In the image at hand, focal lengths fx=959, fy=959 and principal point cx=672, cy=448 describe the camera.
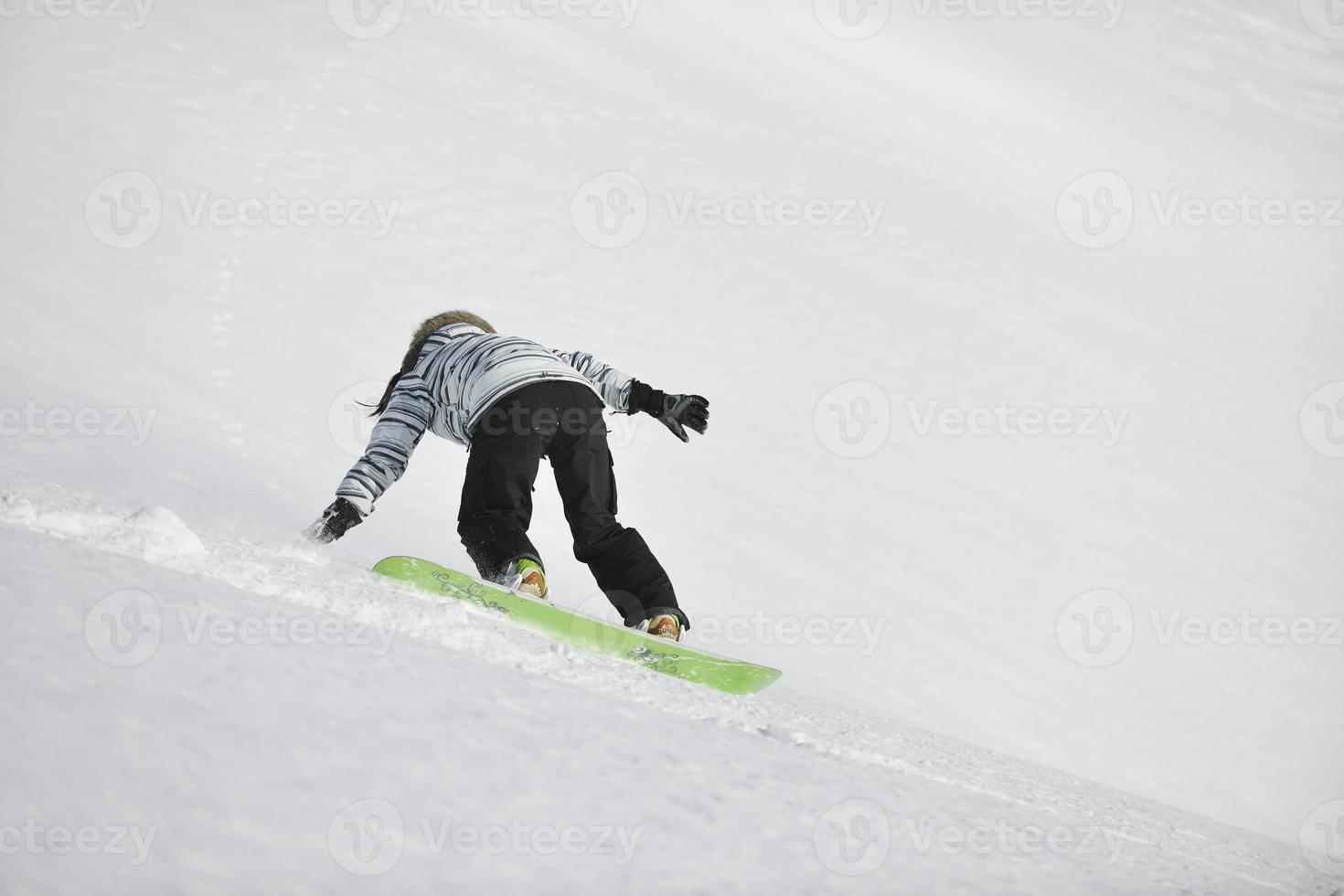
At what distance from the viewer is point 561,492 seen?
3.06m

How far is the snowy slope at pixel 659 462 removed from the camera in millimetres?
1243

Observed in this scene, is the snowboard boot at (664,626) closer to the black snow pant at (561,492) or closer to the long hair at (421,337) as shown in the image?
the black snow pant at (561,492)

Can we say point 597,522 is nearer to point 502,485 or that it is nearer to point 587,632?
point 502,485

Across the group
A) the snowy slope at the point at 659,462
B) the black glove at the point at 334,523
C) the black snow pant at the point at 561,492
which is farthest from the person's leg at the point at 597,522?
the snowy slope at the point at 659,462

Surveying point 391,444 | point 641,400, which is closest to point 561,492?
point 641,400

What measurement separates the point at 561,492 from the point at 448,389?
19.0 inches

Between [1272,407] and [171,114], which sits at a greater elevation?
[1272,407]

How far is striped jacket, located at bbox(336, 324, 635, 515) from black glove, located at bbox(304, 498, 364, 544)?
6 centimetres

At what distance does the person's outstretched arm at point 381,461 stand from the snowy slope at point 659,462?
0.52ft

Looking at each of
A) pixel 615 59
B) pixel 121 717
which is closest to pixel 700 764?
pixel 121 717

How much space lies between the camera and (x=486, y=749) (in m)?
1.28

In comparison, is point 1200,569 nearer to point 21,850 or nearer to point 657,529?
point 657,529

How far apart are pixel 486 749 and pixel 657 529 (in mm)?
3156

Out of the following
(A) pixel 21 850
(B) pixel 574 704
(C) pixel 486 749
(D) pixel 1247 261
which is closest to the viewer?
(A) pixel 21 850
